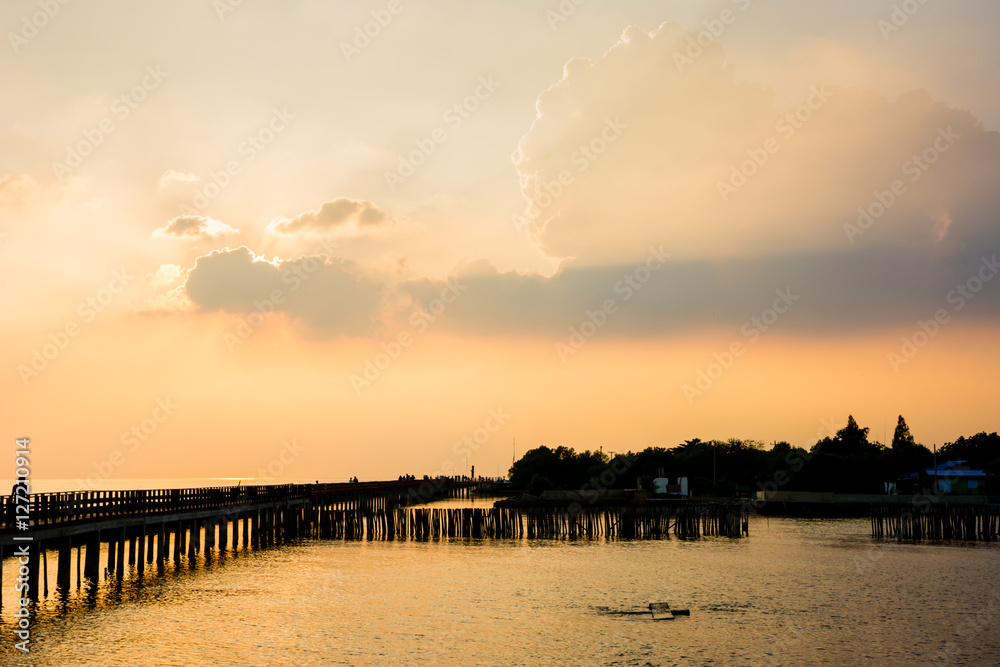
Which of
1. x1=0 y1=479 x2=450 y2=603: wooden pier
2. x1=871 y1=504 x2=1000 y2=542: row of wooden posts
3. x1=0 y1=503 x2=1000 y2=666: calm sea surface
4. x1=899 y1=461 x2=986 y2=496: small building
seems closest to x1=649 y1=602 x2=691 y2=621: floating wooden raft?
x1=0 y1=503 x2=1000 y2=666: calm sea surface

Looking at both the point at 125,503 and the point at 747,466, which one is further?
the point at 747,466

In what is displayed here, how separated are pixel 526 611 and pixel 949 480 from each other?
305 feet

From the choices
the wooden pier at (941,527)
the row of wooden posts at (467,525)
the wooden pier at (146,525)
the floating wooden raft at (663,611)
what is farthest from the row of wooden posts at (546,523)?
the floating wooden raft at (663,611)

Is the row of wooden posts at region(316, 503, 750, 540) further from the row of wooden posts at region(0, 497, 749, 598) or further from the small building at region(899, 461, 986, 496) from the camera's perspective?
the small building at region(899, 461, 986, 496)

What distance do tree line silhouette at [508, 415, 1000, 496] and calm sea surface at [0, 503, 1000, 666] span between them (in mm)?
58979

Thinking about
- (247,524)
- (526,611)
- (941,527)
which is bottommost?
(941,527)

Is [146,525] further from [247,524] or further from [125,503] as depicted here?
[247,524]

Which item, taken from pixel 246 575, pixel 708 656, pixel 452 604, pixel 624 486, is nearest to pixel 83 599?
pixel 246 575

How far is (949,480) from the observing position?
370 ft

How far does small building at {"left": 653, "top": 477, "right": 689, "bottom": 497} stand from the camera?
11206 centimetres

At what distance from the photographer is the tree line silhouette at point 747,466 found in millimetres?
114438

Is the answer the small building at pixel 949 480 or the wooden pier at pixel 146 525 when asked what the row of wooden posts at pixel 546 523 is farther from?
the small building at pixel 949 480

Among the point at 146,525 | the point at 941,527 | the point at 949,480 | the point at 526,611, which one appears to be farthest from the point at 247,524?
the point at 949,480

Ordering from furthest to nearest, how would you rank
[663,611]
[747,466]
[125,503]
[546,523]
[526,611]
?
1. [747,466]
2. [546,523]
3. [125,503]
4. [526,611]
5. [663,611]
